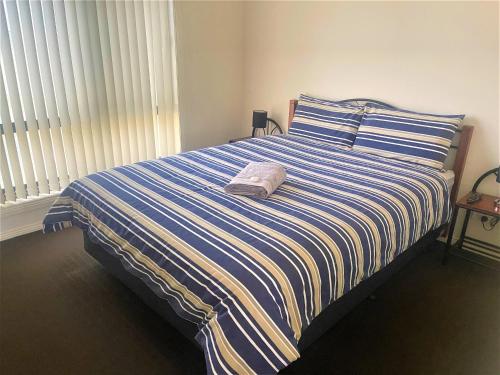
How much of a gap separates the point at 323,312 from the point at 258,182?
741 mm

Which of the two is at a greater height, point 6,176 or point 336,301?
point 6,176

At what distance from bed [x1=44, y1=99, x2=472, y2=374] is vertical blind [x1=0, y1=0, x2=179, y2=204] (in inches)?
30.4

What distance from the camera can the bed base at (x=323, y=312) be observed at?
172cm

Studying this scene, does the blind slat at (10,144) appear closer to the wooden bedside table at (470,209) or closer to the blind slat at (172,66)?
the blind slat at (172,66)

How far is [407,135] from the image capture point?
2664 mm

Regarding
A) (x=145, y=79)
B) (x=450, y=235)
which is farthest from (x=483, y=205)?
(x=145, y=79)

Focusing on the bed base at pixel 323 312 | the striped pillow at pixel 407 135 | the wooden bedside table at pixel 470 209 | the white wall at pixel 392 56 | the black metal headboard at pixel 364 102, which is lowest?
the bed base at pixel 323 312

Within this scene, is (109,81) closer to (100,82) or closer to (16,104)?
(100,82)

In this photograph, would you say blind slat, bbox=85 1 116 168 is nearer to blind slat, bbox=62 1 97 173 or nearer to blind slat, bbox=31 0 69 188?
blind slat, bbox=62 1 97 173

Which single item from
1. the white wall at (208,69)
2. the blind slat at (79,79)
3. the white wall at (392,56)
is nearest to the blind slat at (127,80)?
the blind slat at (79,79)

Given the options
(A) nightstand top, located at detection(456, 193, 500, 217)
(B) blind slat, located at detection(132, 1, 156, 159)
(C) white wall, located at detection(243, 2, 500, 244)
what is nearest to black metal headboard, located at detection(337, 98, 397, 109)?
(C) white wall, located at detection(243, 2, 500, 244)

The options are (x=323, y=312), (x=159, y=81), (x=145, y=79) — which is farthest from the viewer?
(x=159, y=81)

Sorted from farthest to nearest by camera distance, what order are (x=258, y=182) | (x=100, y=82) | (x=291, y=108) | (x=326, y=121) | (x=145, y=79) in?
(x=291, y=108) → (x=145, y=79) → (x=326, y=121) → (x=100, y=82) → (x=258, y=182)

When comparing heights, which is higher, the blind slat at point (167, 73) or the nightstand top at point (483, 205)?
the blind slat at point (167, 73)
